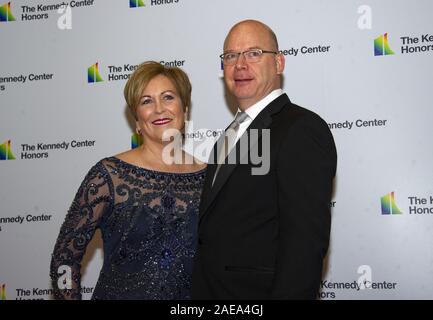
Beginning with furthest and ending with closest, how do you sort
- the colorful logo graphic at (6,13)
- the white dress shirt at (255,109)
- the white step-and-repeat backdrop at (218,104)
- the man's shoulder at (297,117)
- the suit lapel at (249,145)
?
the colorful logo graphic at (6,13), the white step-and-repeat backdrop at (218,104), the white dress shirt at (255,109), the suit lapel at (249,145), the man's shoulder at (297,117)

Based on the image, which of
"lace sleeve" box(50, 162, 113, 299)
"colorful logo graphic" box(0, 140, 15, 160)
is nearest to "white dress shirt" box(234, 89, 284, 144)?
"lace sleeve" box(50, 162, 113, 299)

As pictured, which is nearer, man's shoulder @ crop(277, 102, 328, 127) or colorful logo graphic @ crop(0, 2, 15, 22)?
man's shoulder @ crop(277, 102, 328, 127)

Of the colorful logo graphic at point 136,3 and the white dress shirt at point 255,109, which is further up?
the colorful logo graphic at point 136,3

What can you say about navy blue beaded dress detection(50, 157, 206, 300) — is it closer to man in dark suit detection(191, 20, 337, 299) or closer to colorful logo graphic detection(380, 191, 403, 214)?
man in dark suit detection(191, 20, 337, 299)

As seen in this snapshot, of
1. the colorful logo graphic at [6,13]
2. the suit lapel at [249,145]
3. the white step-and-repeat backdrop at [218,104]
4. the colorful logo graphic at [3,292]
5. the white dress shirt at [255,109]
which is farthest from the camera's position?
the colorful logo graphic at [6,13]

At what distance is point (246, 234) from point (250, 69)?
779 mm

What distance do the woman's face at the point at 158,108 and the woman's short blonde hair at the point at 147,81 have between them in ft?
0.07

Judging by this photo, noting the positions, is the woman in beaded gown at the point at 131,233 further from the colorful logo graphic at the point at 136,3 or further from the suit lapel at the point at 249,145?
the colorful logo graphic at the point at 136,3

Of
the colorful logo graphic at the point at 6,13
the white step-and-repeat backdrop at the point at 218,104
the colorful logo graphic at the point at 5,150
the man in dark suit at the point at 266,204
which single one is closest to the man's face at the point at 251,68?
the man in dark suit at the point at 266,204

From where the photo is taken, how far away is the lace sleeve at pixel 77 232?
104 inches

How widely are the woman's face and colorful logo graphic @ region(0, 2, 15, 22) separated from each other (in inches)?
84.3

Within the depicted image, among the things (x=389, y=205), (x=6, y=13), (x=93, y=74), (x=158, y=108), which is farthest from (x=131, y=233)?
(x=6, y=13)

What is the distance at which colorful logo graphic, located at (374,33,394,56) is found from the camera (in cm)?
367
